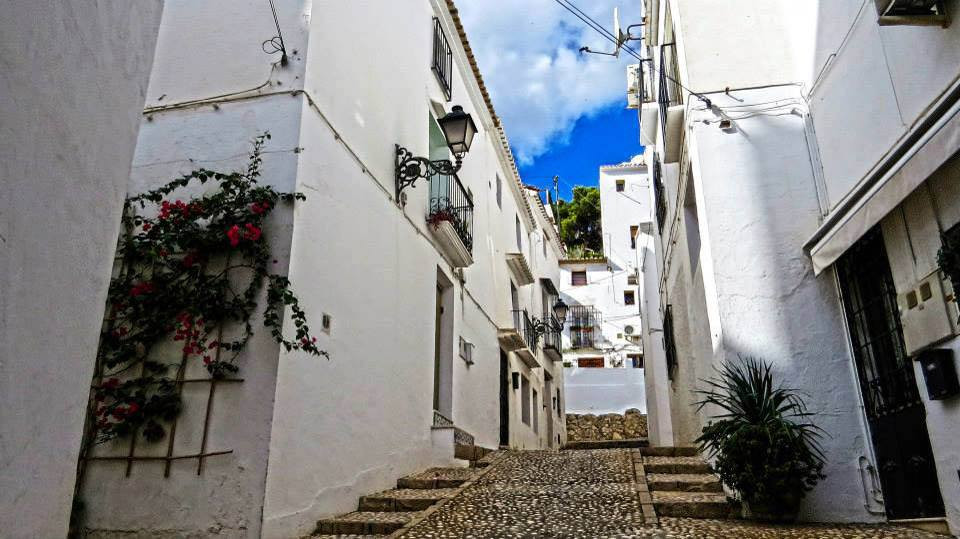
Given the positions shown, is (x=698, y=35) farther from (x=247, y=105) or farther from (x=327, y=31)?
(x=247, y=105)

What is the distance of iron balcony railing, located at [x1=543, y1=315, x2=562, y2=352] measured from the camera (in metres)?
17.7

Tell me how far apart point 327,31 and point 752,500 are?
209 inches

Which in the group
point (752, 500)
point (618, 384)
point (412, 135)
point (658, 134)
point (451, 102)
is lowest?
point (752, 500)

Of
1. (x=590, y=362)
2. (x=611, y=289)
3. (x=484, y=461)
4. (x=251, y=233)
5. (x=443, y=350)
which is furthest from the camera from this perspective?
(x=611, y=289)

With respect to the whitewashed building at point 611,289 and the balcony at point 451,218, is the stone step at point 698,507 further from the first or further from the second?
the whitewashed building at point 611,289

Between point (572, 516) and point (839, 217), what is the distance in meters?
3.06

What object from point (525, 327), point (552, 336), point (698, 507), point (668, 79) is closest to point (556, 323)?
point (552, 336)

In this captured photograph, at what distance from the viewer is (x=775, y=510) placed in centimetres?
471

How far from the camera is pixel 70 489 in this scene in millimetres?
2574

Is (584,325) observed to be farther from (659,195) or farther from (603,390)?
(659,195)

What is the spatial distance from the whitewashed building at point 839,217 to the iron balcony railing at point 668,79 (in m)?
0.65

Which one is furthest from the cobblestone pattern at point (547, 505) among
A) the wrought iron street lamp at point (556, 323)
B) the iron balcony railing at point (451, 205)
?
the wrought iron street lamp at point (556, 323)

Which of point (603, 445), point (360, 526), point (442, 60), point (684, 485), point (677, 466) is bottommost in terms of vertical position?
point (360, 526)

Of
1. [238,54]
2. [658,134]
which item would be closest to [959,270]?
[238,54]
